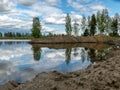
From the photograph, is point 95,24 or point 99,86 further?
point 95,24

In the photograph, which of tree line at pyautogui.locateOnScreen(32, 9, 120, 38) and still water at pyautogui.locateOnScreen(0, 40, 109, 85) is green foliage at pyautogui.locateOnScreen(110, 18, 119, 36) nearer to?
tree line at pyautogui.locateOnScreen(32, 9, 120, 38)

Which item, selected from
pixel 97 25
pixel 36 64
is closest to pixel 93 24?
pixel 97 25

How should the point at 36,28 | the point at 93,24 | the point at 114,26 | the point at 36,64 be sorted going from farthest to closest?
the point at 93,24 → the point at 114,26 → the point at 36,28 → the point at 36,64

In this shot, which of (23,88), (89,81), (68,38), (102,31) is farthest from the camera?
(102,31)

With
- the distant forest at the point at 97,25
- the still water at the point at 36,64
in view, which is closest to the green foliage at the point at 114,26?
the distant forest at the point at 97,25

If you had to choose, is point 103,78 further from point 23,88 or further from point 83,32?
point 83,32

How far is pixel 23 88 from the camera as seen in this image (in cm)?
1230

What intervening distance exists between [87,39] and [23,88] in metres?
122

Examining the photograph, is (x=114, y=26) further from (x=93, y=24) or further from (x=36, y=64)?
(x=36, y=64)

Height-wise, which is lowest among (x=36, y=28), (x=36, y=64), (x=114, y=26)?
(x=36, y=64)

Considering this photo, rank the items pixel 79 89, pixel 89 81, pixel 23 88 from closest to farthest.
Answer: pixel 79 89 → pixel 89 81 → pixel 23 88

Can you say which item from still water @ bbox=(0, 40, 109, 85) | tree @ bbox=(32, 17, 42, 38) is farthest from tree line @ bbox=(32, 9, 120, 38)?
still water @ bbox=(0, 40, 109, 85)

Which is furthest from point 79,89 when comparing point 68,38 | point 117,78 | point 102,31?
point 102,31

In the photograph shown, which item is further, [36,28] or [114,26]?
[114,26]
